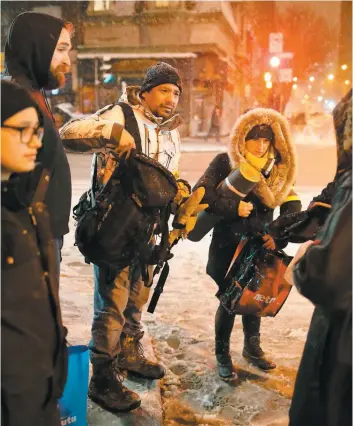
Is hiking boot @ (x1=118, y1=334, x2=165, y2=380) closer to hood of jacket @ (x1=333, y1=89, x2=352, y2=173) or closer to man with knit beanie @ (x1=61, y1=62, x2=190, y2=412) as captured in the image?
man with knit beanie @ (x1=61, y1=62, x2=190, y2=412)

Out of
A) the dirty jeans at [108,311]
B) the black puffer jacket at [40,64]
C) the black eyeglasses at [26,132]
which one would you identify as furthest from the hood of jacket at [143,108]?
the black eyeglasses at [26,132]

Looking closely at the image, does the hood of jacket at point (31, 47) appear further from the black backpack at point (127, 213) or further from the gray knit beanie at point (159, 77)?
the gray knit beanie at point (159, 77)

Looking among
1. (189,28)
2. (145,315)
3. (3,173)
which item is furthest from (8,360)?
(189,28)

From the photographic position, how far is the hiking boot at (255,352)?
356 centimetres

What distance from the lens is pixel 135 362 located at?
10.8 ft

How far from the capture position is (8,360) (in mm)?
1545

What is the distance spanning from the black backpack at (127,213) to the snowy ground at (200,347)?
1.11 metres

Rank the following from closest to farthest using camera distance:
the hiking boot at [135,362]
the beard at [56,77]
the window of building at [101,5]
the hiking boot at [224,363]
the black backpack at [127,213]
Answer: the beard at [56,77] → the black backpack at [127,213] → the hiking boot at [135,362] → the hiking boot at [224,363] → the window of building at [101,5]

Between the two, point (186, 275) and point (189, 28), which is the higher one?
point (189, 28)

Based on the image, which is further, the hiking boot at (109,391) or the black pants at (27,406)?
the hiking boot at (109,391)

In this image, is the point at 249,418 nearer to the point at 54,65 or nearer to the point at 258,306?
the point at 258,306

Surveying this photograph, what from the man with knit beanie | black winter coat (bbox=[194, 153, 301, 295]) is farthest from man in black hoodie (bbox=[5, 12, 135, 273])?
black winter coat (bbox=[194, 153, 301, 295])

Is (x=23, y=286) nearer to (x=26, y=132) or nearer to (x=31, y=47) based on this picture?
(x=26, y=132)

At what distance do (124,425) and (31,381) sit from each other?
1.28 meters
